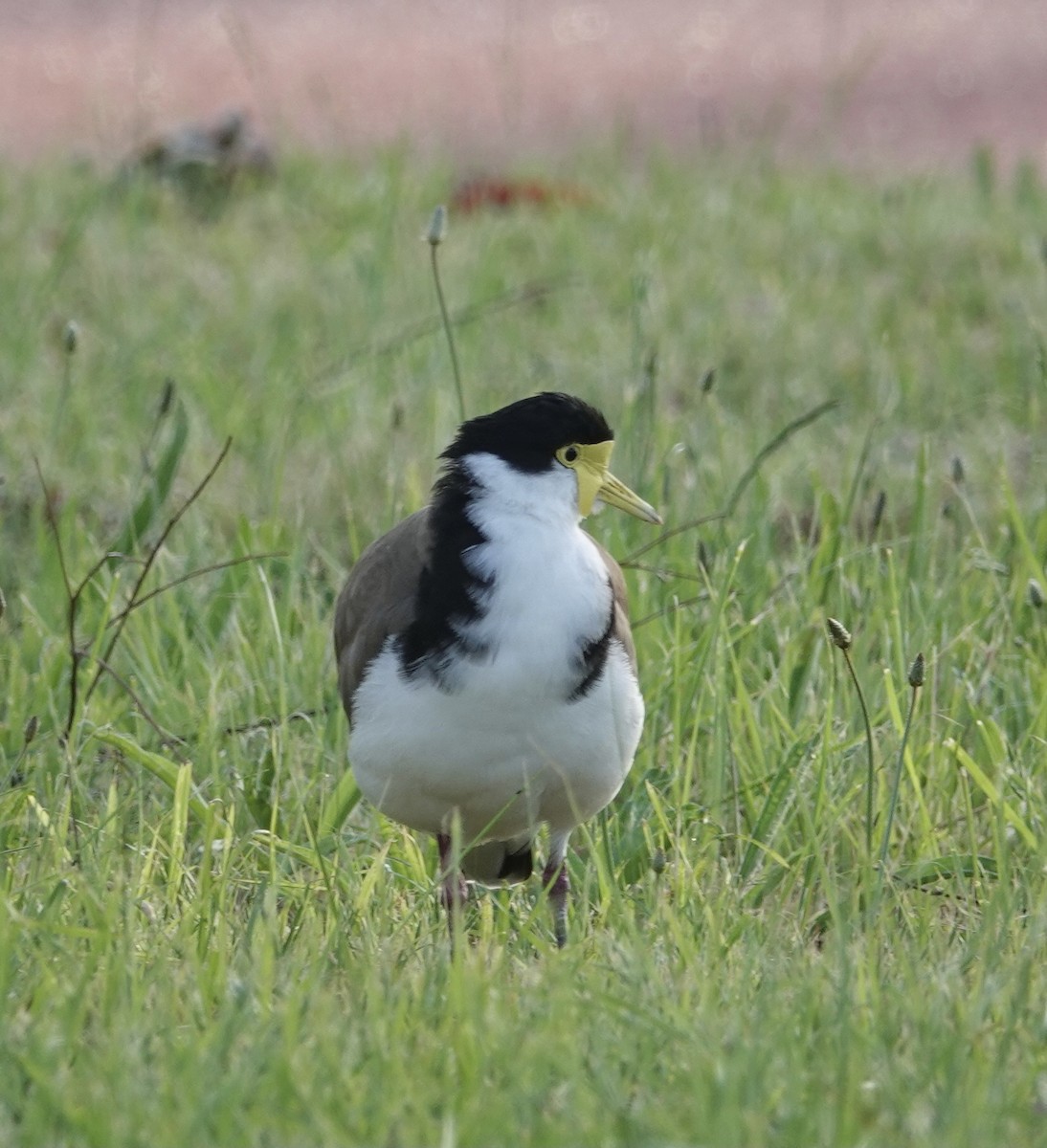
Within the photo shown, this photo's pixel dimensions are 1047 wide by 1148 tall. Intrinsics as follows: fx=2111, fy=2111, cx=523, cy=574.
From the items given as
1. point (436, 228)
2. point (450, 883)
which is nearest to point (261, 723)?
point (450, 883)

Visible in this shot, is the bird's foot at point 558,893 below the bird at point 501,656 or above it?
below

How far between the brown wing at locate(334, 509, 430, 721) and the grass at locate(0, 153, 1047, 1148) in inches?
8.2

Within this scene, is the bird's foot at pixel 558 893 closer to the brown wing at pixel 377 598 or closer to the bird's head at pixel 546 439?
the brown wing at pixel 377 598

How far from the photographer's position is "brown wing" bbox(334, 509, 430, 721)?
3256 mm

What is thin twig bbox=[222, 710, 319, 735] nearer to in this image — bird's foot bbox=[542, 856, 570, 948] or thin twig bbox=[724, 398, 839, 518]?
bird's foot bbox=[542, 856, 570, 948]

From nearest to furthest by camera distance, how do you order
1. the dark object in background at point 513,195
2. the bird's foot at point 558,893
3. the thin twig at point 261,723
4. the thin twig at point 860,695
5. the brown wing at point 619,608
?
the thin twig at point 860,695 < the bird's foot at point 558,893 < the brown wing at point 619,608 < the thin twig at point 261,723 < the dark object in background at point 513,195

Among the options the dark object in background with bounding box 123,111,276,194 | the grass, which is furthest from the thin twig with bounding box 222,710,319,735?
the dark object in background with bounding box 123,111,276,194

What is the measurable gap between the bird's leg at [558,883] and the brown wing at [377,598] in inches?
15.5

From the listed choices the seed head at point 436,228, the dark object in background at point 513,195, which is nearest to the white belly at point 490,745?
the seed head at point 436,228

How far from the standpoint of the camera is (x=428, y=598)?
10.4 feet

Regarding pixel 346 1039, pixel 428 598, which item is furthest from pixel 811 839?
pixel 346 1039

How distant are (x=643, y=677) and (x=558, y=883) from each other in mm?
740

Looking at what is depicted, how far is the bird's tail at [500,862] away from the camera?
11.7 feet

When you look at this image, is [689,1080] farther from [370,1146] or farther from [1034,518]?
[1034,518]
